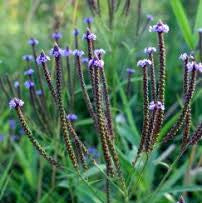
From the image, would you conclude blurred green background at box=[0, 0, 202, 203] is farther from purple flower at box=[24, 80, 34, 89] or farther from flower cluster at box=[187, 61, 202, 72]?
flower cluster at box=[187, 61, 202, 72]

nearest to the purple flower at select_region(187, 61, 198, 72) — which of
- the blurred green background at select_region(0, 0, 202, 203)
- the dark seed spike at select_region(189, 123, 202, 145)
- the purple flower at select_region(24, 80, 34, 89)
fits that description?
the dark seed spike at select_region(189, 123, 202, 145)

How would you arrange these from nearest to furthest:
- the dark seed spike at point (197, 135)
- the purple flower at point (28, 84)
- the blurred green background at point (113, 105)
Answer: the dark seed spike at point (197, 135), the purple flower at point (28, 84), the blurred green background at point (113, 105)

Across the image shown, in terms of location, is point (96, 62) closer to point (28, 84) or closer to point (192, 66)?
point (192, 66)

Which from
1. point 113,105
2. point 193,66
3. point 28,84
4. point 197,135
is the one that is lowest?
point 113,105

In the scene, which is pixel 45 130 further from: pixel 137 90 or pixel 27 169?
pixel 137 90

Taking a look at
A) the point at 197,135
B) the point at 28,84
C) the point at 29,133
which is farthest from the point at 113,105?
the point at 29,133

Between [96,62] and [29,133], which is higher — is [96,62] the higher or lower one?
the higher one

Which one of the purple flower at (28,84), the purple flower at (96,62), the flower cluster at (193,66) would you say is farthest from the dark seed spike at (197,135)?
the purple flower at (28,84)

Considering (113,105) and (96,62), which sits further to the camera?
(113,105)

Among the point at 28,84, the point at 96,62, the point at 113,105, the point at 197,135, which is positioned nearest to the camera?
the point at 96,62

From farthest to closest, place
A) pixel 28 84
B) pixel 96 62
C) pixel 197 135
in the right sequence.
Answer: pixel 28 84
pixel 197 135
pixel 96 62

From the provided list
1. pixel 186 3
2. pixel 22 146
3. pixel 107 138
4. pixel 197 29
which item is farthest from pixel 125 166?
Answer: pixel 186 3

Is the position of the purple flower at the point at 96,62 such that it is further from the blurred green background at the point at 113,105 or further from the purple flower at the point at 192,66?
the blurred green background at the point at 113,105
